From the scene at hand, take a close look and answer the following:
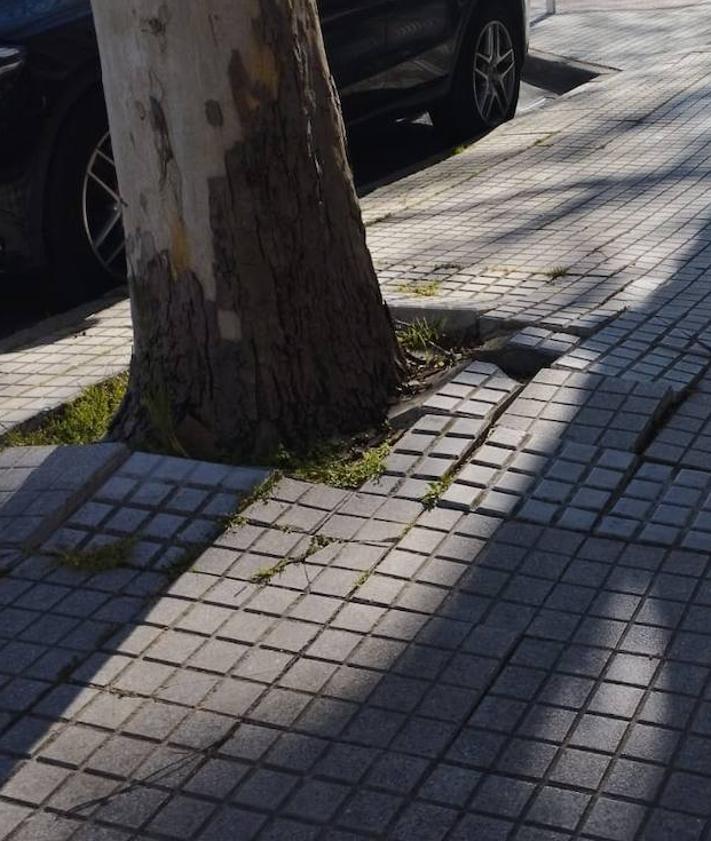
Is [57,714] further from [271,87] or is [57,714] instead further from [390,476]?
[271,87]

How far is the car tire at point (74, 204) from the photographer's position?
621cm

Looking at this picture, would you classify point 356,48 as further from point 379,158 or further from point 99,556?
point 99,556

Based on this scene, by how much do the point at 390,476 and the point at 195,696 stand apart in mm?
1123

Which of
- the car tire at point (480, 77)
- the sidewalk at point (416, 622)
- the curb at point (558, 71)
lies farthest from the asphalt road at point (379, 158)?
the sidewalk at point (416, 622)

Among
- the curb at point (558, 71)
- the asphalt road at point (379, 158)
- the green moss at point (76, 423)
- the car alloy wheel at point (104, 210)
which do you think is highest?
the car alloy wheel at point (104, 210)

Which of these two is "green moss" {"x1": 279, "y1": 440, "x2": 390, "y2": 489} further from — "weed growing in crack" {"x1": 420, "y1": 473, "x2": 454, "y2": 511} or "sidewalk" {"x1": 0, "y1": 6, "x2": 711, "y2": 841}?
"weed growing in crack" {"x1": 420, "y1": 473, "x2": 454, "y2": 511}

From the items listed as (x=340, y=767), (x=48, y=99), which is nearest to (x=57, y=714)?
(x=340, y=767)

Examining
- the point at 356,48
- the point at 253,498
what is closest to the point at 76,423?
the point at 253,498

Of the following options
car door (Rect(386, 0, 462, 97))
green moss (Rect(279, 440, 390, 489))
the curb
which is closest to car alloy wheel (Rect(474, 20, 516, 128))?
car door (Rect(386, 0, 462, 97))

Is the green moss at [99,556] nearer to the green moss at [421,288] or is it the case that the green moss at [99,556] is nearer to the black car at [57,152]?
the green moss at [421,288]

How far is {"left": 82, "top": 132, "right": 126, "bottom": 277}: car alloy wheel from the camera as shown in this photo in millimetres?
6363

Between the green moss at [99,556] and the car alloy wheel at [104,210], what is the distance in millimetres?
2558

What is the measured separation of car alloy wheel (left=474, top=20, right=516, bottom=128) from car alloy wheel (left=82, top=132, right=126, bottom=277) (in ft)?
10.1

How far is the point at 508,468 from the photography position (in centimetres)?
431
